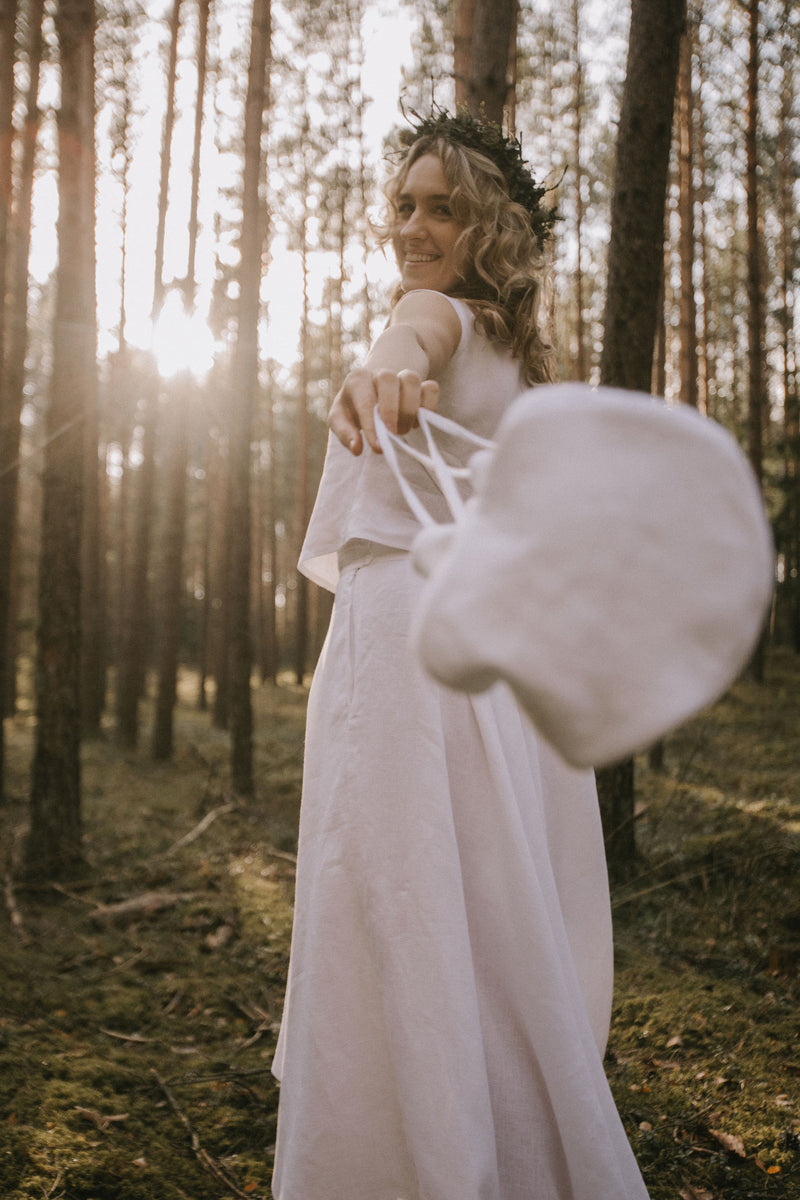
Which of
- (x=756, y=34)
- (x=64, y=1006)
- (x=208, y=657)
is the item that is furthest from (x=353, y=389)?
(x=208, y=657)

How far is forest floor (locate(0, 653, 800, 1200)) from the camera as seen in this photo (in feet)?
7.16

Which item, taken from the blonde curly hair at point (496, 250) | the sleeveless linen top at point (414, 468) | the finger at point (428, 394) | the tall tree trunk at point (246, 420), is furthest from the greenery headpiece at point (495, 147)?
the tall tree trunk at point (246, 420)

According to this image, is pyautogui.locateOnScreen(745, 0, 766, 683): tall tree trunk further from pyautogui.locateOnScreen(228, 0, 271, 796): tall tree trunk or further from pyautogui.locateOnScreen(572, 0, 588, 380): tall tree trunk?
pyautogui.locateOnScreen(228, 0, 271, 796): tall tree trunk

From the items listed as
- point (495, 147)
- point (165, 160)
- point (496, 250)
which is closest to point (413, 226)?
point (496, 250)

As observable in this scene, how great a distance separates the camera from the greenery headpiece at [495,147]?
185cm

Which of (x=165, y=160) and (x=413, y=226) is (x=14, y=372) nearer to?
(x=165, y=160)

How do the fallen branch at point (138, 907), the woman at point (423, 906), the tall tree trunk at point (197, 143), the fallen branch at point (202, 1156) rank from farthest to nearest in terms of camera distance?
the tall tree trunk at point (197, 143) < the fallen branch at point (138, 907) < the fallen branch at point (202, 1156) < the woman at point (423, 906)

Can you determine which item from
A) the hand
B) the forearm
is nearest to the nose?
the forearm

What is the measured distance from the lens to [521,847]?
4.79 ft

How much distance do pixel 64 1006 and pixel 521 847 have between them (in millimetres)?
2722

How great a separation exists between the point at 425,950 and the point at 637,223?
411 centimetres

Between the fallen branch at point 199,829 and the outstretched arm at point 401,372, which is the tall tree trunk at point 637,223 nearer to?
the outstretched arm at point 401,372

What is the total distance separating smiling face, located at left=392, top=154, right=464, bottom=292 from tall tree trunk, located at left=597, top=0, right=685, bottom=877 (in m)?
2.79

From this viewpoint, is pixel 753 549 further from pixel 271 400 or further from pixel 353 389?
pixel 271 400
